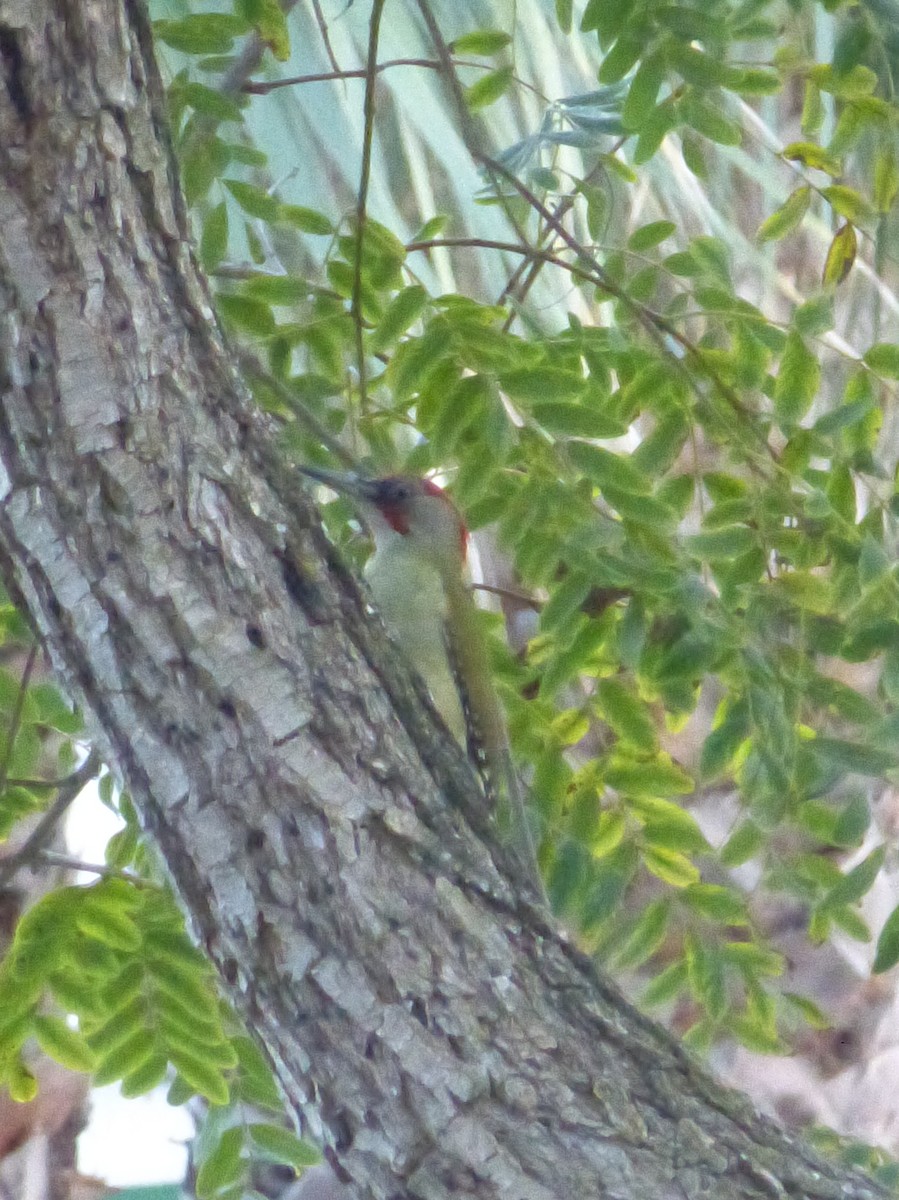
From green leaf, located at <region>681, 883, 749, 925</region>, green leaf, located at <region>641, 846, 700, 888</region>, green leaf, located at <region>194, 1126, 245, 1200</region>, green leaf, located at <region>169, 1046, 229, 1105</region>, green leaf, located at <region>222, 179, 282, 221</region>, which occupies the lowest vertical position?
green leaf, located at <region>194, 1126, 245, 1200</region>

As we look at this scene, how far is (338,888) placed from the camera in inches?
47.3

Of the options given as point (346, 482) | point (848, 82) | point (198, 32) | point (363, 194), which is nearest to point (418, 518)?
point (346, 482)

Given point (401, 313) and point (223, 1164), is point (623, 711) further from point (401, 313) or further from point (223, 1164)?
point (223, 1164)

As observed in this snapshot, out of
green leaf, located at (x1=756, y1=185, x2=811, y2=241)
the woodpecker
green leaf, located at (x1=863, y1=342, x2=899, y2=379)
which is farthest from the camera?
the woodpecker

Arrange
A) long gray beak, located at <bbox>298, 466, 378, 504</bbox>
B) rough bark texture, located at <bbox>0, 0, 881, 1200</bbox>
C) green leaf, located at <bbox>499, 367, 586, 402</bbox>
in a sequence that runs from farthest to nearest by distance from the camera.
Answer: long gray beak, located at <bbox>298, 466, 378, 504</bbox> → green leaf, located at <bbox>499, 367, 586, 402</bbox> → rough bark texture, located at <bbox>0, 0, 881, 1200</bbox>

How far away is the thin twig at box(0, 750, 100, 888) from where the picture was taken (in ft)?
5.60

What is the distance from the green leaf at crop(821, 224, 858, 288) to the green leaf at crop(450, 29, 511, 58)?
55 cm

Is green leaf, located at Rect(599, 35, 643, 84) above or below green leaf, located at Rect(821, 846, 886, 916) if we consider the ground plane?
above

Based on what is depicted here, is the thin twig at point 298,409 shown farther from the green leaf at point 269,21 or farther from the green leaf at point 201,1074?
the green leaf at point 201,1074

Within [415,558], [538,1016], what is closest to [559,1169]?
[538,1016]

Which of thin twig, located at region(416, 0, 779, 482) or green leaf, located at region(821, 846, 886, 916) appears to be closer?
green leaf, located at region(821, 846, 886, 916)

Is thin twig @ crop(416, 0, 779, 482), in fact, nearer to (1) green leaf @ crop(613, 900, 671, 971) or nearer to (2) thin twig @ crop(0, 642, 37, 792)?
(1) green leaf @ crop(613, 900, 671, 971)

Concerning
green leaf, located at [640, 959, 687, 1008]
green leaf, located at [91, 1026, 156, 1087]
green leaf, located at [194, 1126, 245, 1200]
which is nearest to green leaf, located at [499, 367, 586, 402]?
green leaf, located at [640, 959, 687, 1008]

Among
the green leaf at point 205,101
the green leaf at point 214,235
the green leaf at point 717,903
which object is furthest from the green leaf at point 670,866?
the green leaf at point 205,101
